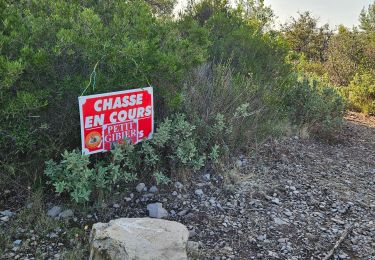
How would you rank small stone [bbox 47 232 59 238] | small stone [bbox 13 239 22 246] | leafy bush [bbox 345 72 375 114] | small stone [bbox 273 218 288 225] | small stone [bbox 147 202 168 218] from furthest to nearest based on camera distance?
leafy bush [bbox 345 72 375 114] → small stone [bbox 273 218 288 225] → small stone [bbox 147 202 168 218] → small stone [bbox 47 232 59 238] → small stone [bbox 13 239 22 246]

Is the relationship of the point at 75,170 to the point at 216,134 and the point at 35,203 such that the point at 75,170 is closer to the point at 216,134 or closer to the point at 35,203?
the point at 35,203

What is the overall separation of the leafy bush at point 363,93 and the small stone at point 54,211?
9130 millimetres

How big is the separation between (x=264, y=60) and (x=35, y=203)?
15.1 ft

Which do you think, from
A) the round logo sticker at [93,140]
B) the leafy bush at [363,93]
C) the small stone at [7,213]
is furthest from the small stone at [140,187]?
the leafy bush at [363,93]

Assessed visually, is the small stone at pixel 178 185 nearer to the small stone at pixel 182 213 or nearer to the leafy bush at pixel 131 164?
the leafy bush at pixel 131 164

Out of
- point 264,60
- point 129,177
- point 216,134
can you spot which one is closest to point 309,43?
point 264,60

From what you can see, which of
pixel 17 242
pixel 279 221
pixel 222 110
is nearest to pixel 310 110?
pixel 222 110

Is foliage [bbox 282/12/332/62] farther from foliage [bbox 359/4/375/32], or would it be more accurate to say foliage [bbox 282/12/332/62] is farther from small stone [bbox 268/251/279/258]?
small stone [bbox 268/251/279/258]

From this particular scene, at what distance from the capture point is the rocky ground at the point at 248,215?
2764 millimetres

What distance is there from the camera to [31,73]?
295 cm

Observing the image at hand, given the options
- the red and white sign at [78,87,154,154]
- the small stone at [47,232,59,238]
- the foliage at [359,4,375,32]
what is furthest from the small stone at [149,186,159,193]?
the foliage at [359,4,375,32]

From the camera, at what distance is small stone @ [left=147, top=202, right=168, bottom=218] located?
3078 millimetres

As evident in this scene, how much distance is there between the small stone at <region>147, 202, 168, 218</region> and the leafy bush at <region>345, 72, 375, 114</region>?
8.56 m

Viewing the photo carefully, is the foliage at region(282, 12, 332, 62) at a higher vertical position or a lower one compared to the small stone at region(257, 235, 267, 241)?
higher
